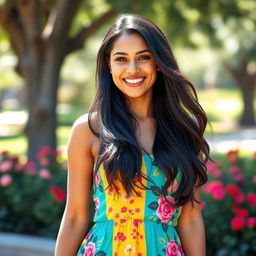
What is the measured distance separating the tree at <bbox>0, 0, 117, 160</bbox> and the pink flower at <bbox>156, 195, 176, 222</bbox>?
5.82 metres

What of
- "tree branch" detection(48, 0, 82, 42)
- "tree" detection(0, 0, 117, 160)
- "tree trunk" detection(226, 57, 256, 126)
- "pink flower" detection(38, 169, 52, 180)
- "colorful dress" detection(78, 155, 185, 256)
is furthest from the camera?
"tree trunk" detection(226, 57, 256, 126)

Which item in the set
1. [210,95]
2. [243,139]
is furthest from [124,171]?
[210,95]

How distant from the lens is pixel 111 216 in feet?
7.77

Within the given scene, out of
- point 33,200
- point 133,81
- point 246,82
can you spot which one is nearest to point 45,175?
point 33,200

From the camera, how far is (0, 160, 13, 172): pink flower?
634 centimetres

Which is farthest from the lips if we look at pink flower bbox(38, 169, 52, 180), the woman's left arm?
pink flower bbox(38, 169, 52, 180)

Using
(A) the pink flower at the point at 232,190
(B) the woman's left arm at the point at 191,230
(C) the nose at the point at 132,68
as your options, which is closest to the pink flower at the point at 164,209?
(B) the woman's left arm at the point at 191,230

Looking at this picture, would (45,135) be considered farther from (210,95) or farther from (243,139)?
(210,95)

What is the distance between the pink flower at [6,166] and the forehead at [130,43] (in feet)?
13.3

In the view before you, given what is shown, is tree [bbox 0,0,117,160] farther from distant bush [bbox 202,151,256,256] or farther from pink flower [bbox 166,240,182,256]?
pink flower [bbox 166,240,182,256]

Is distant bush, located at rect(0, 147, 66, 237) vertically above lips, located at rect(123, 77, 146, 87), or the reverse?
lips, located at rect(123, 77, 146, 87)

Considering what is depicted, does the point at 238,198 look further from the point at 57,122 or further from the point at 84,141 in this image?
the point at 57,122

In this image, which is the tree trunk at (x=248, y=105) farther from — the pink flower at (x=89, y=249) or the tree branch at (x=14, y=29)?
the pink flower at (x=89, y=249)

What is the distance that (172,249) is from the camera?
2.37m
